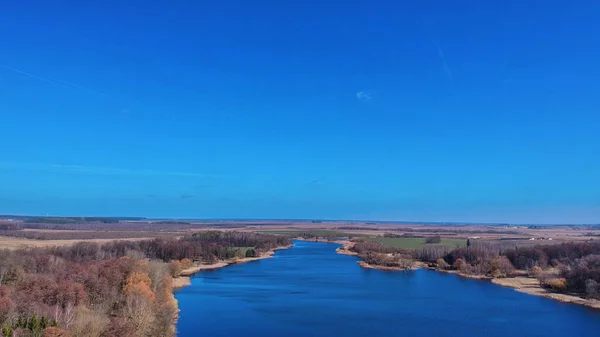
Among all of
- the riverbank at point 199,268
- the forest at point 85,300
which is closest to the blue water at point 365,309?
the riverbank at point 199,268

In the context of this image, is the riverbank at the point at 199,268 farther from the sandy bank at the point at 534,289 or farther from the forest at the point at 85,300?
the sandy bank at the point at 534,289

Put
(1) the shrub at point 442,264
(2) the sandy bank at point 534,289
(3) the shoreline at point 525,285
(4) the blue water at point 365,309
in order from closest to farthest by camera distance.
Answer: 1. (4) the blue water at point 365,309
2. (2) the sandy bank at point 534,289
3. (3) the shoreline at point 525,285
4. (1) the shrub at point 442,264

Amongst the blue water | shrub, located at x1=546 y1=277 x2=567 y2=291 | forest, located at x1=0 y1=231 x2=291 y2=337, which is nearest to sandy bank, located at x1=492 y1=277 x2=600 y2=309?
shrub, located at x1=546 y1=277 x2=567 y2=291

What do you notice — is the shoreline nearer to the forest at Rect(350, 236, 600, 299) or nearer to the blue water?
the forest at Rect(350, 236, 600, 299)

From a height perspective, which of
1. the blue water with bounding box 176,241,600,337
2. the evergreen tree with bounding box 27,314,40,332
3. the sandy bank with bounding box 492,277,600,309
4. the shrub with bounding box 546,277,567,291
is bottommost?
the blue water with bounding box 176,241,600,337

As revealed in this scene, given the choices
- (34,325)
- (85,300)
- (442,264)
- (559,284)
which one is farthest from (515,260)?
(34,325)

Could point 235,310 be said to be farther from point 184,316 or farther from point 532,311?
point 532,311

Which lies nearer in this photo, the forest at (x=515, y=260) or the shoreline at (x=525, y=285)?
the shoreline at (x=525, y=285)

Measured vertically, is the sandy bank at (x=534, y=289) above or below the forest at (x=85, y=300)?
below
